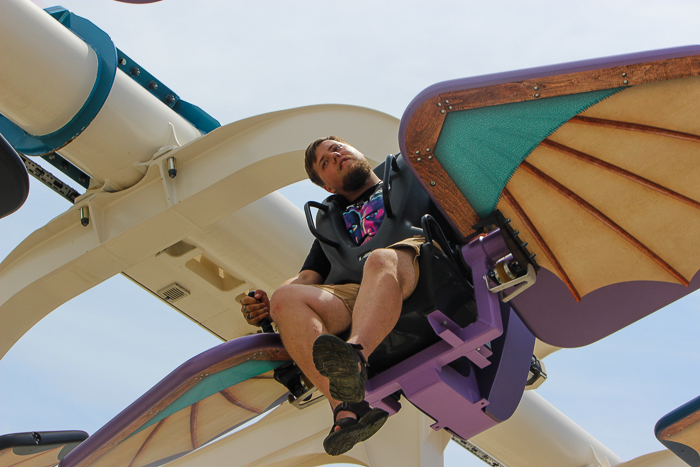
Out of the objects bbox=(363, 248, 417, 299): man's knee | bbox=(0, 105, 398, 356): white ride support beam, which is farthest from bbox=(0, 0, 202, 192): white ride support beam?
bbox=(363, 248, 417, 299): man's knee

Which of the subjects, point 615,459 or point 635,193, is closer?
point 635,193

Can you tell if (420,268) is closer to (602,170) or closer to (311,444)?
(602,170)

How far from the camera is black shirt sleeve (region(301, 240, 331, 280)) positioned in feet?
11.8

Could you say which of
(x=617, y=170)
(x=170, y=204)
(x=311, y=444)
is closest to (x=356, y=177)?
(x=617, y=170)

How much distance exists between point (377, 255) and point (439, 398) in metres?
0.64

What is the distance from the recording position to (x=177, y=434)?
3.63 metres

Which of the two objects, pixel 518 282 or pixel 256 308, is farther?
pixel 256 308

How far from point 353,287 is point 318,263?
1.53ft

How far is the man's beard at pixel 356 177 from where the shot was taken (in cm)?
353

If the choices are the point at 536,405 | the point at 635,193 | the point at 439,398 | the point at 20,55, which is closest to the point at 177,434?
the point at 439,398

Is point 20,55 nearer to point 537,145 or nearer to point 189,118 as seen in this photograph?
point 189,118

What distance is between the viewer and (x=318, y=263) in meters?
3.61

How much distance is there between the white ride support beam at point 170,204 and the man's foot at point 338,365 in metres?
2.63

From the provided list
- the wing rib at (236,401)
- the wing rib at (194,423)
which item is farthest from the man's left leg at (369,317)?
the wing rib at (194,423)
